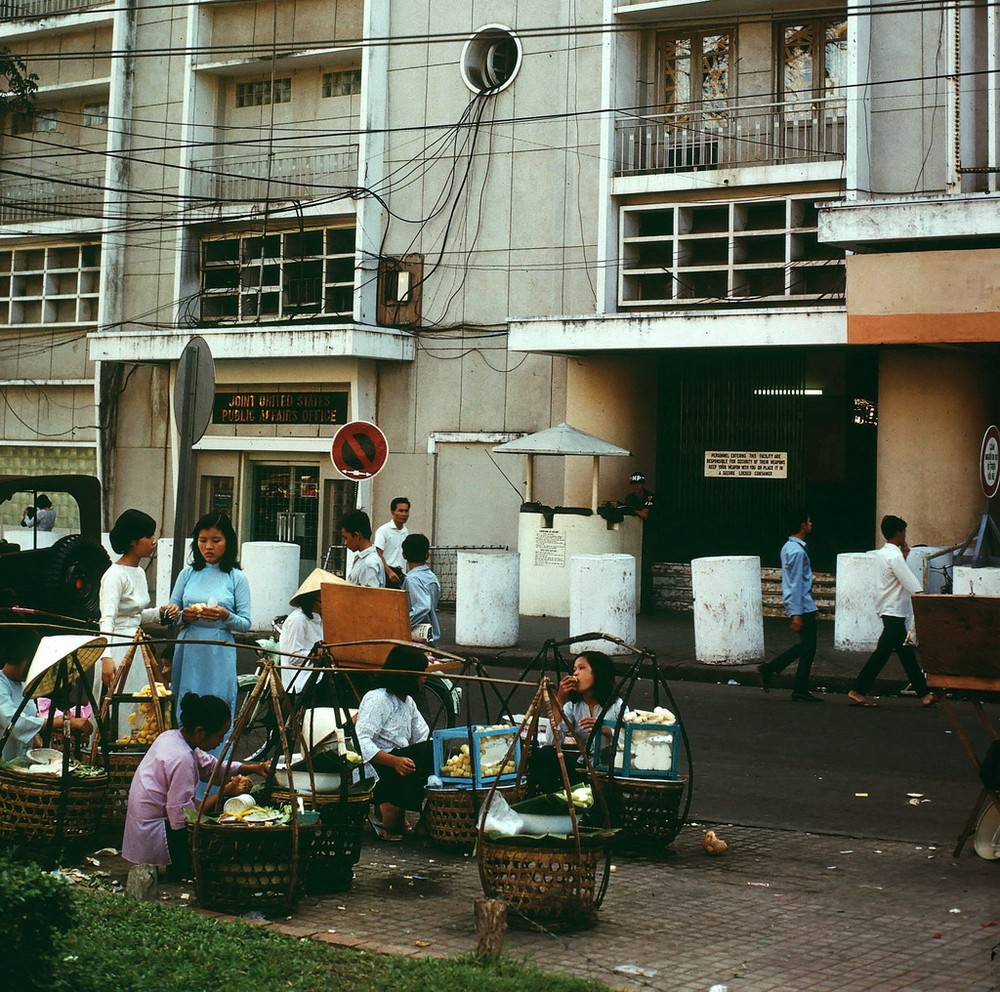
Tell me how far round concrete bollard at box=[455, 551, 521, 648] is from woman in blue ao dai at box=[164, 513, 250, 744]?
845 centimetres

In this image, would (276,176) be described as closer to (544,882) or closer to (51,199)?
(51,199)

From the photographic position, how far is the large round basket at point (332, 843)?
668 centimetres

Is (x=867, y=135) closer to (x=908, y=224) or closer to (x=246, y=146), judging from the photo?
(x=908, y=224)

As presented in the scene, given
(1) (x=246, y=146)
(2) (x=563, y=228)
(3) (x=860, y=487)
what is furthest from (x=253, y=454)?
(3) (x=860, y=487)

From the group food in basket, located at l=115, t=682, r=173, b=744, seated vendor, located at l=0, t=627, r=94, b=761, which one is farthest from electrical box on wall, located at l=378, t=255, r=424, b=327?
seated vendor, located at l=0, t=627, r=94, b=761

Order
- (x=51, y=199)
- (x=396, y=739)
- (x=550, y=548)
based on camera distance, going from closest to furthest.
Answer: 1. (x=396, y=739)
2. (x=550, y=548)
3. (x=51, y=199)

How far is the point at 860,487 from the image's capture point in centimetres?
2127

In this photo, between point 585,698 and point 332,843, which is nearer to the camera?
point 332,843

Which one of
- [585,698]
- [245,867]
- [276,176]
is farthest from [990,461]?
[276,176]

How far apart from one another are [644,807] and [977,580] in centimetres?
916

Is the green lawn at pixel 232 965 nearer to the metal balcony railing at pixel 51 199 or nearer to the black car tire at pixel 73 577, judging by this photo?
the black car tire at pixel 73 577

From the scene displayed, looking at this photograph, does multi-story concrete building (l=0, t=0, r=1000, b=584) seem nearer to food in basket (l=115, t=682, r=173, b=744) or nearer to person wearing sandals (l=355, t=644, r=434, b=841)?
person wearing sandals (l=355, t=644, r=434, b=841)

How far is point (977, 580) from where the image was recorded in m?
15.6

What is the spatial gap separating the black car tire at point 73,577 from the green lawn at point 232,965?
7.64m
